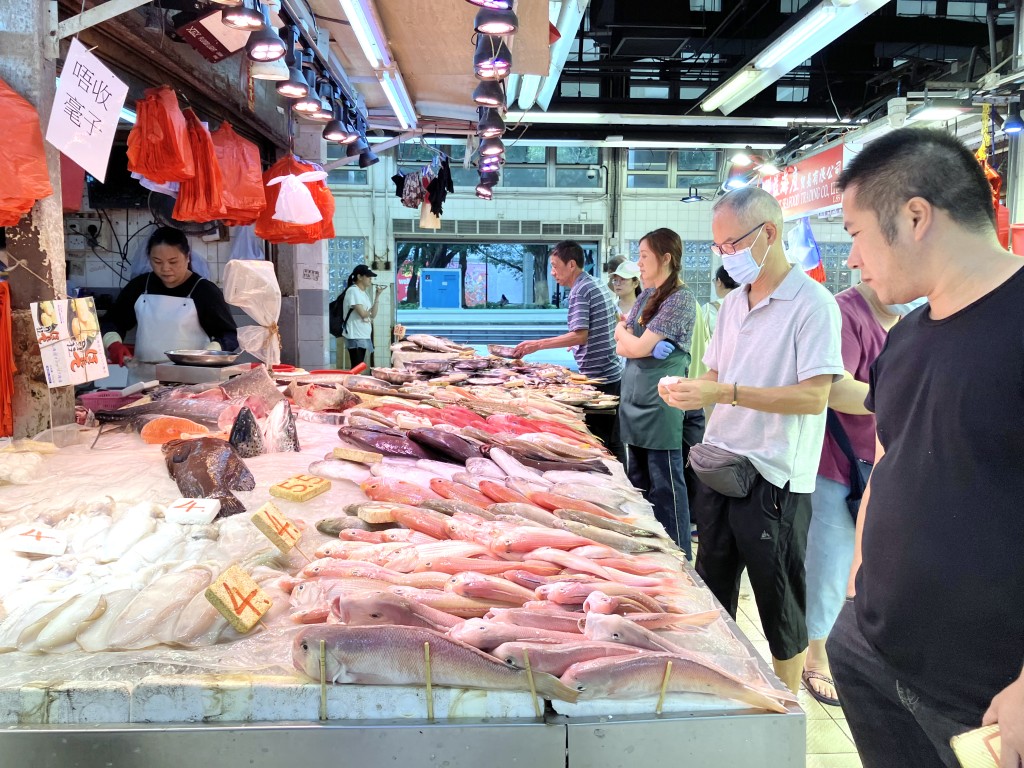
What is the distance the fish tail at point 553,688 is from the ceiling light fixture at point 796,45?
592 centimetres

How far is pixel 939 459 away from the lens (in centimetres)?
155

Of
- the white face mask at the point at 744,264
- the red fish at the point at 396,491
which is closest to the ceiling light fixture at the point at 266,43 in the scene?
the red fish at the point at 396,491

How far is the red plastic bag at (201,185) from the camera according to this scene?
503cm

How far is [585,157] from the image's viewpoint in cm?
1554

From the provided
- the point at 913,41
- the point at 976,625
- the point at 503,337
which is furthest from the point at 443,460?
the point at 503,337

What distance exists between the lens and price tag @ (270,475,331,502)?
2.57m

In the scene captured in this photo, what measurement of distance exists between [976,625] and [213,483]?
2.32 meters

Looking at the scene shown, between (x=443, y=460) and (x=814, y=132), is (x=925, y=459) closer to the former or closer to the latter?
(x=443, y=460)

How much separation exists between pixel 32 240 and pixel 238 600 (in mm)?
2485

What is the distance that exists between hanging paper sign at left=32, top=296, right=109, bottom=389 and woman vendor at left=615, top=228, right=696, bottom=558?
9.51 feet

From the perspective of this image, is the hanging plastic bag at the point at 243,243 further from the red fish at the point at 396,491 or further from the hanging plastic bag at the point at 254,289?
the red fish at the point at 396,491

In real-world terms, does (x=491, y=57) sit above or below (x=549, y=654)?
above

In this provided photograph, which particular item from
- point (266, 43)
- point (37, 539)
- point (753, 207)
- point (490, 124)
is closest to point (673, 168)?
point (490, 124)

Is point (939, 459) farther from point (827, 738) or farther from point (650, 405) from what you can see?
point (650, 405)
